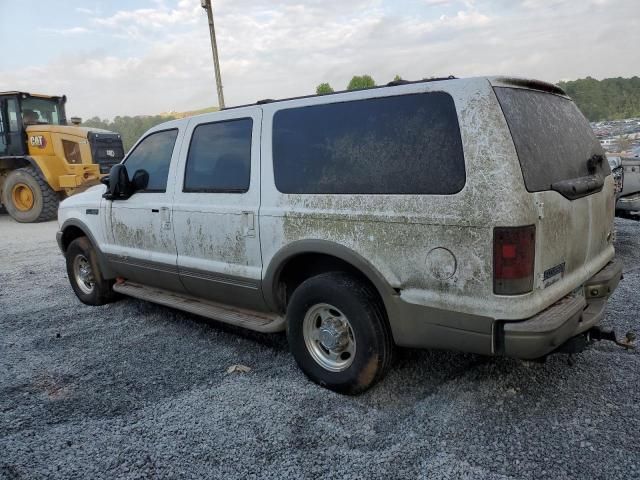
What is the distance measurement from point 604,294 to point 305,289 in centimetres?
191

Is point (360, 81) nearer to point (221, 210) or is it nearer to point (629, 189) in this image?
point (629, 189)

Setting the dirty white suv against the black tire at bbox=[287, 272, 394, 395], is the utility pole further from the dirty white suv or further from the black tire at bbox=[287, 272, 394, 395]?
the black tire at bbox=[287, 272, 394, 395]

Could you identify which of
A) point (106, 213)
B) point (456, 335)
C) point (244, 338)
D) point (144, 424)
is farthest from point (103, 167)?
Answer: point (456, 335)

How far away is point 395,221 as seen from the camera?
9.19 ft

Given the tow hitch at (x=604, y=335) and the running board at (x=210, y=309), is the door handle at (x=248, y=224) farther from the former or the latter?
the tow hitch at (x=604, y=335)

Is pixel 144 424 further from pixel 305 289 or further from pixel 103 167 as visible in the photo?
pixel 103 167

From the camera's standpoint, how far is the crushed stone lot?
2508 mm

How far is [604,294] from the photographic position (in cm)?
317

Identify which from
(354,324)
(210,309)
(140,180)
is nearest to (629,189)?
(354,324)

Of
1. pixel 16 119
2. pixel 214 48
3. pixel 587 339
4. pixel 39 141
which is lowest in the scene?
pixel 587 339

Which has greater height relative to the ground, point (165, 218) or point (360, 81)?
point (360, 81)

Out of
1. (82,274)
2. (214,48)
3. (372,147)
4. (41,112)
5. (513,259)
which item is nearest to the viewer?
(513,259)

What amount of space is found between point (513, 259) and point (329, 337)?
127 cm

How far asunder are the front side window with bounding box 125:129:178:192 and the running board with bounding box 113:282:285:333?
0.96 m
